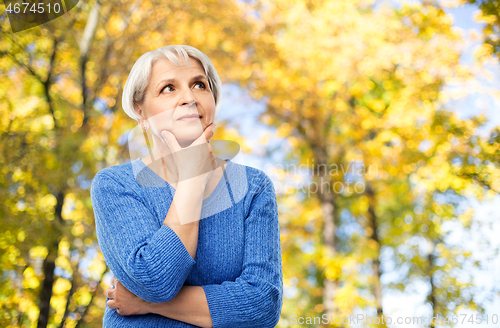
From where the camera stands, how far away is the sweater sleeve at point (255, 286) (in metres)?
0.79

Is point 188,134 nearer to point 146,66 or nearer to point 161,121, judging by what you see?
point 161,121

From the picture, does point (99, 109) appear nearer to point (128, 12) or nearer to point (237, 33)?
point (128, 12)

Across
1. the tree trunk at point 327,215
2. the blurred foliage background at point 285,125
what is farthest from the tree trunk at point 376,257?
the tree trunk at point 327,215

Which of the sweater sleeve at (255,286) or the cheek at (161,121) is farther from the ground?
the cheek at (161,121)

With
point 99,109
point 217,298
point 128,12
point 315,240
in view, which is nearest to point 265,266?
point 217,298

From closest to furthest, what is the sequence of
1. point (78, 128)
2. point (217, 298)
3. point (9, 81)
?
1. point (217, 298)
2. point (9, 81)
3. point (78, 128)

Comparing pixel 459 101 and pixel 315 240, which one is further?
pixel 315 240

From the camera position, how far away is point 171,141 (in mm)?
837

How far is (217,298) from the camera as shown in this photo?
0.79 m

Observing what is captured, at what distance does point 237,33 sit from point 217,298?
3.67 m

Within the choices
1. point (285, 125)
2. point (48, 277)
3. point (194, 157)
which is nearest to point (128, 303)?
point (194, 157)

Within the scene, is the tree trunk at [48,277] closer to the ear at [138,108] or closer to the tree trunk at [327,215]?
the ear at [138,108]

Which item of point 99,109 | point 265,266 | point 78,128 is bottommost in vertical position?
point 265,266

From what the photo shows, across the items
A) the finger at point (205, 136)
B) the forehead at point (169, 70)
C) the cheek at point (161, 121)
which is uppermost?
the forehead at point (169, 70)
